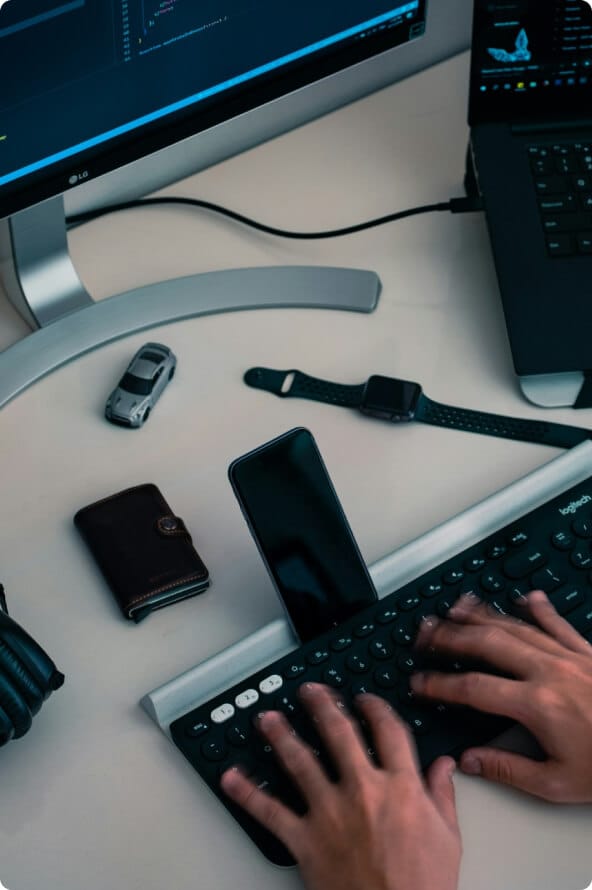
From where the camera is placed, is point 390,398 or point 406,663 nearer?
point 406,663

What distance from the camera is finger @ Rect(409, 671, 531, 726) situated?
709 mm

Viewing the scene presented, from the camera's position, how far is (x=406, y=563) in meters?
0.80

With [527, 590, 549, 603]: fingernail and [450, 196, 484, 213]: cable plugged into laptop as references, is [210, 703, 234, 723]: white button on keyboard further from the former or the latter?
[450, 196, 484, 213]: cable plugged into laptop

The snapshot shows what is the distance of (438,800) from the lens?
68 cm

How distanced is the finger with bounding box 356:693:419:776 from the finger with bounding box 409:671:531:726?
0.09 ft

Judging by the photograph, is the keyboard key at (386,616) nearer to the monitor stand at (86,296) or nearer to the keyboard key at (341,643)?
the keyboard key at (341,643)

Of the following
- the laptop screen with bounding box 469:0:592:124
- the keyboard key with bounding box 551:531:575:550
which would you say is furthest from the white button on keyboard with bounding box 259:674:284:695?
the laptop screen with bounding box 469:0:592:124

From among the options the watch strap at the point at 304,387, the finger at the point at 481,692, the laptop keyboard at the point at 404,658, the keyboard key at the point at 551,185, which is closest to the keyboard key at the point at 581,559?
the laptop keyboard at the point at 404,658

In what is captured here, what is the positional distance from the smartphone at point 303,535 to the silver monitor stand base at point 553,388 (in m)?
0.23

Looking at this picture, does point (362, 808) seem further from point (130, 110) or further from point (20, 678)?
point (130, 110)

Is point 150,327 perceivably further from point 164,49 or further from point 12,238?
point 164,49

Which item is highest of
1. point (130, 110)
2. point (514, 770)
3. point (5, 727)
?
point (130, 110)

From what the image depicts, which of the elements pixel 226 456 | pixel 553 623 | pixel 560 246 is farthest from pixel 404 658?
pixel 560 246

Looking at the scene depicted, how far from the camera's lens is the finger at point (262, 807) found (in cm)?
66
